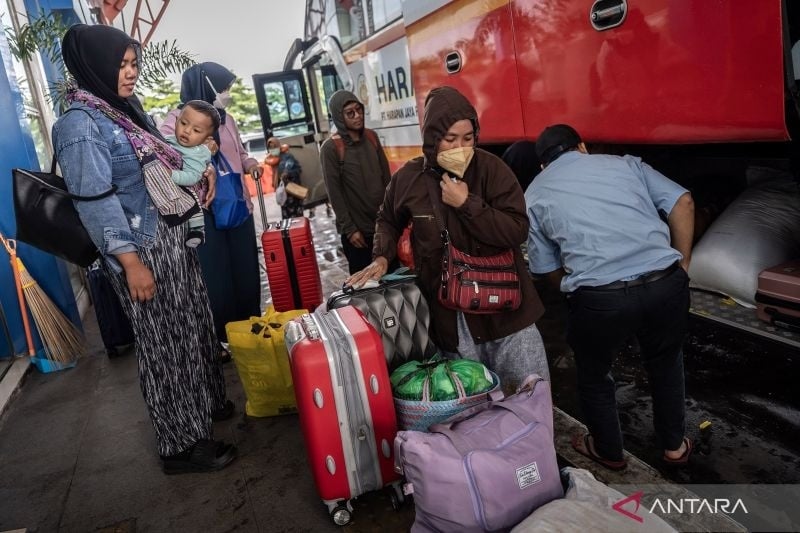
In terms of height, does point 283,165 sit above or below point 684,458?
above

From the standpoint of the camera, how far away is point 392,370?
225 centimetres

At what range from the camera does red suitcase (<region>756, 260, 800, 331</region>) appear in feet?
7.88

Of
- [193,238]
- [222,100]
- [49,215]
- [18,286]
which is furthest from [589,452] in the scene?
[18,286]

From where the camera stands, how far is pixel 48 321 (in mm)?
3836

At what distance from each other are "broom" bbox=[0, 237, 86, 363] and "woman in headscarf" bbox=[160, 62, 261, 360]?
3.90 feet

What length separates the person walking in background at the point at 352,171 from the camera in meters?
3.61

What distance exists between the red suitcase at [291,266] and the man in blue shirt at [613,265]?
1877 millimetres

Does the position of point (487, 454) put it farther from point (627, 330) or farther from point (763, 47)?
point (763, 47)

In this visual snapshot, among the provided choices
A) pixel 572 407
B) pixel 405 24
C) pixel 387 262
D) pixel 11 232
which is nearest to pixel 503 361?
pixel 387 262

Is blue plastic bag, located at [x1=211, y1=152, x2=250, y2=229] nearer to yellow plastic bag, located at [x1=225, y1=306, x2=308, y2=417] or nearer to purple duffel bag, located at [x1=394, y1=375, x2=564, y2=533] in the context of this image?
yellow plastic bag, located at [x1=225, y1=306, x2=308, y2=417]

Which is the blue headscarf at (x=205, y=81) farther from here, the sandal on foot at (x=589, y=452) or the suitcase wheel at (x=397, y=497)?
the sandal on foot at (x=589, y=452)

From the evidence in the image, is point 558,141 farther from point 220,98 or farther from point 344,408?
point 220,98

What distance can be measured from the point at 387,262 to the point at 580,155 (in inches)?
34.6

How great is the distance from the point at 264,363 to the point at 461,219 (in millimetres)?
1333
